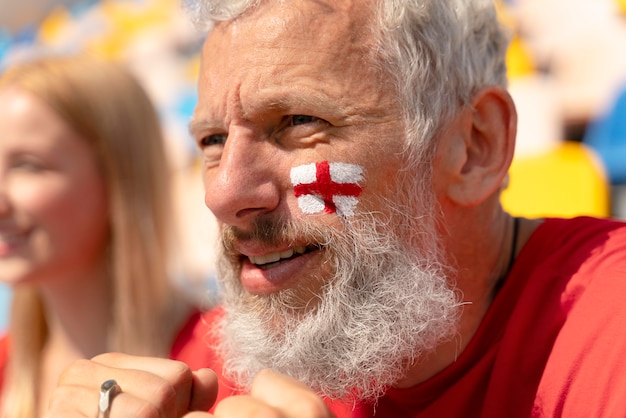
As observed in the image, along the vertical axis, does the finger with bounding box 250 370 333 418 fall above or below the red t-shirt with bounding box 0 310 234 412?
above

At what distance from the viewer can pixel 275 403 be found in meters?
1.04

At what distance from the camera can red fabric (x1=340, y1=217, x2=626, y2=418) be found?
1.34 m

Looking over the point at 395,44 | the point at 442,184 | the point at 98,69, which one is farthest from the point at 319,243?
the point at 98,69

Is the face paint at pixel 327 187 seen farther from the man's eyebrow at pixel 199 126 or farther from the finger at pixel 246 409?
Answer: the finger at pixel 246 409

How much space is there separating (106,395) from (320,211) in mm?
531

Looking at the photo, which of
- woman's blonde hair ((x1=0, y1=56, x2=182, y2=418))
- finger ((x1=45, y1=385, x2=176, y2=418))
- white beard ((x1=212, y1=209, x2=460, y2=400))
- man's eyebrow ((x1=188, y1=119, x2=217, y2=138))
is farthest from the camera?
woman's blonde hair ((x1=0, y1=56, x2=182, y2=418))

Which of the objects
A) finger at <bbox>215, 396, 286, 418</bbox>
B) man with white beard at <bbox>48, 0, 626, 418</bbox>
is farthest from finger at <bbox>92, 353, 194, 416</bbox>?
man with white beard at <bbox>48, 0, 626, 418</bbox>

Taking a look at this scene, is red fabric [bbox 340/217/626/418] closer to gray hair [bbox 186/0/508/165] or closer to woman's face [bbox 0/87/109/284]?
gray hair [bbox 186/0/508/165]

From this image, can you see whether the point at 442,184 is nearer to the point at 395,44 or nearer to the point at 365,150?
the point at 365,150

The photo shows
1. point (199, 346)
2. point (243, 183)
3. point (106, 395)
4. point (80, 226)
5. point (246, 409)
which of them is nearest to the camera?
point (246, 409)

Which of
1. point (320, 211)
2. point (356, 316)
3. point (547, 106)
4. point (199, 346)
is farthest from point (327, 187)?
point (547, 106)

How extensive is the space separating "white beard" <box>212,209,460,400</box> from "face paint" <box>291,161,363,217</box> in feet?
0.14

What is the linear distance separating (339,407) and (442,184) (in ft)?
1.88

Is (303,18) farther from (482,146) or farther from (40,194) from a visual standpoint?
(40,194)
